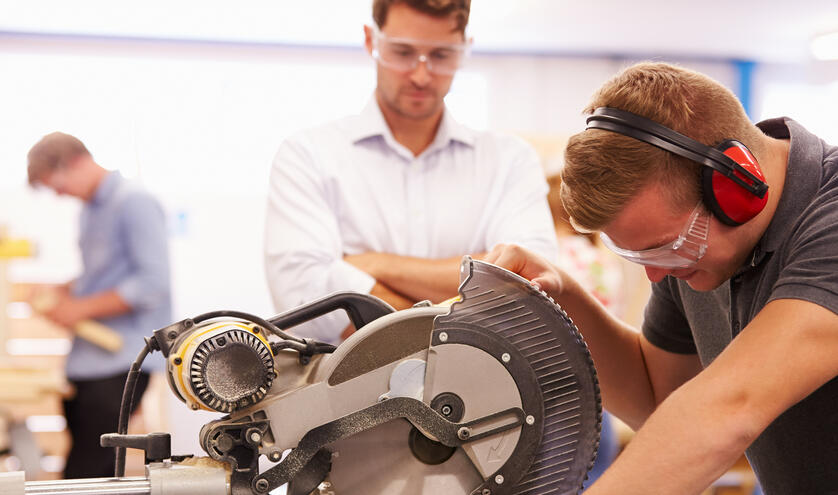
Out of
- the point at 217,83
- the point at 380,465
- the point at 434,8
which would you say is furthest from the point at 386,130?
the point at 217,83

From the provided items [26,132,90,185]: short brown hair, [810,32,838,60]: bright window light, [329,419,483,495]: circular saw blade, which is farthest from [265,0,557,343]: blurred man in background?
[810,32,838,60]: bright window light

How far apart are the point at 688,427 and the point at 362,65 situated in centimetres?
778

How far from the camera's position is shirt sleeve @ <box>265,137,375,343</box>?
200cm

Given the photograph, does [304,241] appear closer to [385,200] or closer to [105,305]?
[385,200]

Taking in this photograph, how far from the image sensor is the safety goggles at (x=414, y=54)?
82.8 inches

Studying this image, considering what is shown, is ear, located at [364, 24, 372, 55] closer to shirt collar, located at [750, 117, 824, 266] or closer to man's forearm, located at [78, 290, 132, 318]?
shirt collar, located at [750, 117, 824, 266]

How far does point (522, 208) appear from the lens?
7.14ft

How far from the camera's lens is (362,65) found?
8578 millimetres

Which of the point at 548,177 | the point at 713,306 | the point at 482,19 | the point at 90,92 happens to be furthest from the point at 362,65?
the point at 713,306

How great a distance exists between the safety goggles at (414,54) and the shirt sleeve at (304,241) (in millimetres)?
298

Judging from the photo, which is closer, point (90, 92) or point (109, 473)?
point (109, 473)

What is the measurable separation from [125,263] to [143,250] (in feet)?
0.46

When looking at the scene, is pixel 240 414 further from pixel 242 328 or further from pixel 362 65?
pixel 362 65

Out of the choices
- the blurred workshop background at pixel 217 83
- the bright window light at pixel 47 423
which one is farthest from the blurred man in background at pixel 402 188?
the bright window light at pixel 47 423
